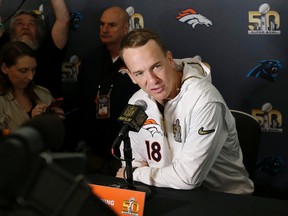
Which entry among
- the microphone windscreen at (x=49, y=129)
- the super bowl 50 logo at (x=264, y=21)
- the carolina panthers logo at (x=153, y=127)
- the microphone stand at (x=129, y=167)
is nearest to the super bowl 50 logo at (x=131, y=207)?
the microphone stand at (x=129, y=167)

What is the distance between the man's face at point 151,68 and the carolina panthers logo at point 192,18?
124cm

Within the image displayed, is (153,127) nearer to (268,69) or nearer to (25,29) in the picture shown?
(268,69)

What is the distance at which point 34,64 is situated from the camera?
9.92ft

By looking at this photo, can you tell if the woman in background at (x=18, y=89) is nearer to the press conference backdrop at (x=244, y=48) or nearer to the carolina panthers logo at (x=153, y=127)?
the press conference backdrop at (x=244, y=48)

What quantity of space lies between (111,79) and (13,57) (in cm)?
64

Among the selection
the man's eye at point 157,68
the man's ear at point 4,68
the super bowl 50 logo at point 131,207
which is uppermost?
the man's eye at point 157,68

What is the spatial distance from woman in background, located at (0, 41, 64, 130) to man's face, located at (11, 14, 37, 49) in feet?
1.38

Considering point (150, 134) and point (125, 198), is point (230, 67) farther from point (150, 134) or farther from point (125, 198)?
point (125, 198)

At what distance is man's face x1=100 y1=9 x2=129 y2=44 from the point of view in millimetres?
3266

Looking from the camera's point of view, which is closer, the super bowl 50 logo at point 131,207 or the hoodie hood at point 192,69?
the super bowl 50 logo at point 131,207

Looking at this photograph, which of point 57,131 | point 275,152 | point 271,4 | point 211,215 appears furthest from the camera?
point 275,152

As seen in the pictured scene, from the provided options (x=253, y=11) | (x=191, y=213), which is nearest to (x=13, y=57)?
(x=253, y=11)

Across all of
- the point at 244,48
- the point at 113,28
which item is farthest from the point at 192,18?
the point at 113,28

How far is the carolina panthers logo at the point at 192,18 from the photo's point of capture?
3.16 metres
